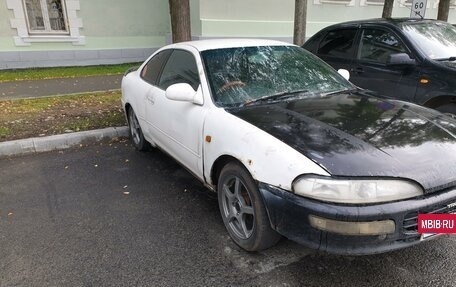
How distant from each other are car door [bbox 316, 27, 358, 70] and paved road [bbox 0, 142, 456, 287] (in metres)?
3.00

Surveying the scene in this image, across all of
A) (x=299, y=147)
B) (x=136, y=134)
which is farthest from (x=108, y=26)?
(x=299, y=147)

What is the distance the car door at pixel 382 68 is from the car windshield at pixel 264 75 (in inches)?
57.4

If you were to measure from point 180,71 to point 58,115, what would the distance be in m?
3.31

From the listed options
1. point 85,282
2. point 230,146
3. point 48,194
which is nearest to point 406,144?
point 230,146

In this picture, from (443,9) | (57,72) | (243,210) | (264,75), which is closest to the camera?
(243,210)

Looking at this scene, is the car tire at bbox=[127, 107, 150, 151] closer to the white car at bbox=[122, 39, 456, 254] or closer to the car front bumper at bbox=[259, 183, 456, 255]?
the white car at bbox=[122, 39, 456, 254]

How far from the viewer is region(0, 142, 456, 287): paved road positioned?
2.57 m

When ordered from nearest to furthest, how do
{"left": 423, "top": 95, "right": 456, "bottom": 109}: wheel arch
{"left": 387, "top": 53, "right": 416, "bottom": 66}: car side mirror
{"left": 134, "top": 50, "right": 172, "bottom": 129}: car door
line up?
{"left": 134, "top": 50, "right": 172, "bottom": 129}: car door < {"left": 423, "top": 95, "right": 456, "bottom": 109}: wheel arch < {"left": 387, "top": 53, "right": 416, "bottom": 66}: car side mirror

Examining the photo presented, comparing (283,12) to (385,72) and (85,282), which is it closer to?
(385,72)

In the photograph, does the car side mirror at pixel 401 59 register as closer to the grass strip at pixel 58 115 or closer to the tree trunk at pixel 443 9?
the grass strip at pixel 58 115

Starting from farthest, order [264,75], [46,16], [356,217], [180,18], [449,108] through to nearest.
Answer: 1. [46,16]
2. [180,18]
3. [449,108]
4. [264,75]
5. [356,217]

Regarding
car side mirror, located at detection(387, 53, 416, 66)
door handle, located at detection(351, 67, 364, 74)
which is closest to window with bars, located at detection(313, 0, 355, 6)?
door handle, located at detection(351, 67, 364, 74)

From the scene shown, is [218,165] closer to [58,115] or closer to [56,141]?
[56,141]

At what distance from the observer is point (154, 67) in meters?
4.45
